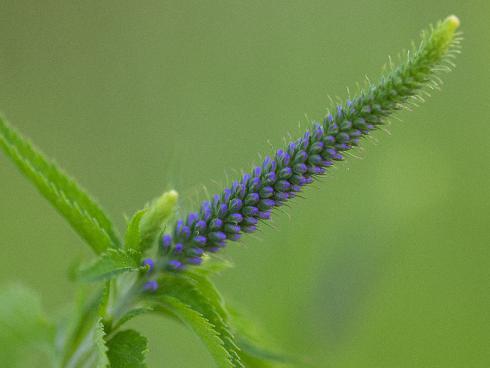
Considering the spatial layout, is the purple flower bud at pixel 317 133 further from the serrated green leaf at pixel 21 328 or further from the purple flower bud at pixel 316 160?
the serrated green leaf at pixel 21 328

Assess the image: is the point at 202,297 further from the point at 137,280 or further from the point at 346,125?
the point at 346,125

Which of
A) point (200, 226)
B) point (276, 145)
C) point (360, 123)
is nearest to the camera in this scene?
point (360, 123)

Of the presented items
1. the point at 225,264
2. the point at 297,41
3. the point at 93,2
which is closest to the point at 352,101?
the point at 225,264

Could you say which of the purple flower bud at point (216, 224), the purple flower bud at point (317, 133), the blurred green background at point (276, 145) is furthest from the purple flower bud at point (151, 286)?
the blurred green background at point (276, 145)

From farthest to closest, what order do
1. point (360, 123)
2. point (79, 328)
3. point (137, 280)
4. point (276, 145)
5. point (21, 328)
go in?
point (276, 145) → point (21, 328) → point (79, 328) → point (137, 280) → point (360, 123)

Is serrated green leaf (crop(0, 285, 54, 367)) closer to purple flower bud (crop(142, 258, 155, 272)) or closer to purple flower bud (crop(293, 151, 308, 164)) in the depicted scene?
purple flower bud (crop(142, 258, 155, 272))

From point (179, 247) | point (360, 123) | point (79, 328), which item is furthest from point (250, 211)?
point (79, 328)

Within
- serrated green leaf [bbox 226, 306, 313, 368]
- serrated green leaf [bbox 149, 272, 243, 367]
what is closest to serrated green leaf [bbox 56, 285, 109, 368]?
serrated green leaf [bbox 149, 272, 243, 367]
